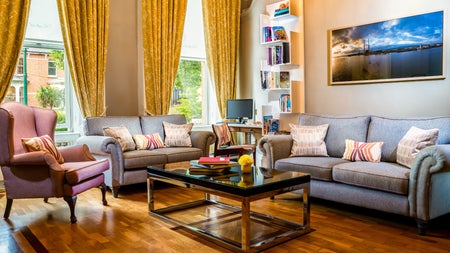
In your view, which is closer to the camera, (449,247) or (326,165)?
(449,247)

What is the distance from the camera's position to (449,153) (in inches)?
109

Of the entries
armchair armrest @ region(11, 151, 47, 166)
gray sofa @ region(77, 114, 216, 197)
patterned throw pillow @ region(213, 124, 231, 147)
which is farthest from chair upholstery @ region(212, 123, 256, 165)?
armchair armrest @ region(11, 151, 47, 166)

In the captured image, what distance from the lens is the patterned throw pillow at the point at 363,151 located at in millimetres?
3562

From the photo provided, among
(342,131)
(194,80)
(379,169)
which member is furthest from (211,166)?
(194,80)

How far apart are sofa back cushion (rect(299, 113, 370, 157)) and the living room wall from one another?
58cm

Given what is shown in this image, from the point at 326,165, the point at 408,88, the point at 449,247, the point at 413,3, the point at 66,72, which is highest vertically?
the point at 413,3

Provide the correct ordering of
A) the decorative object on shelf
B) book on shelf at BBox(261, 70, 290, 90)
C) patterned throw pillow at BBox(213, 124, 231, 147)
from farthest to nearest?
patterned throw pillow at BBox(213, 124, 231, 147) < book on shelf at BBox(261, 70, 290, 90) < the decorative object on shelf

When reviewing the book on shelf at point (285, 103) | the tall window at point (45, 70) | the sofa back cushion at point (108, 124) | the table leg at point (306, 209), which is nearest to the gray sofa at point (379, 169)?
the table leg at point (306, 209)

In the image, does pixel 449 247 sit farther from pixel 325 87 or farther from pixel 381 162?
pixel 325 87

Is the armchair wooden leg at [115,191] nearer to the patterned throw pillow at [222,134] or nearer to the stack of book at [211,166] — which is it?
the stack of book at [211,166]

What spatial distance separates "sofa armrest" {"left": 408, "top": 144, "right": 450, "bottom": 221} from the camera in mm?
2744

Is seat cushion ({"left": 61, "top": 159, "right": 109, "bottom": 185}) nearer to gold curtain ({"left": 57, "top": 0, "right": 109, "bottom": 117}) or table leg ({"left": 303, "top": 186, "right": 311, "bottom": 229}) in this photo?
gold curtain ({"left": 57, "top": 0, "right": 109, "bottom": 117})

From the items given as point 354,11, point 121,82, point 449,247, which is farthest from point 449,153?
point 121,82

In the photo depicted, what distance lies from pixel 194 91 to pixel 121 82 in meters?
1.42
